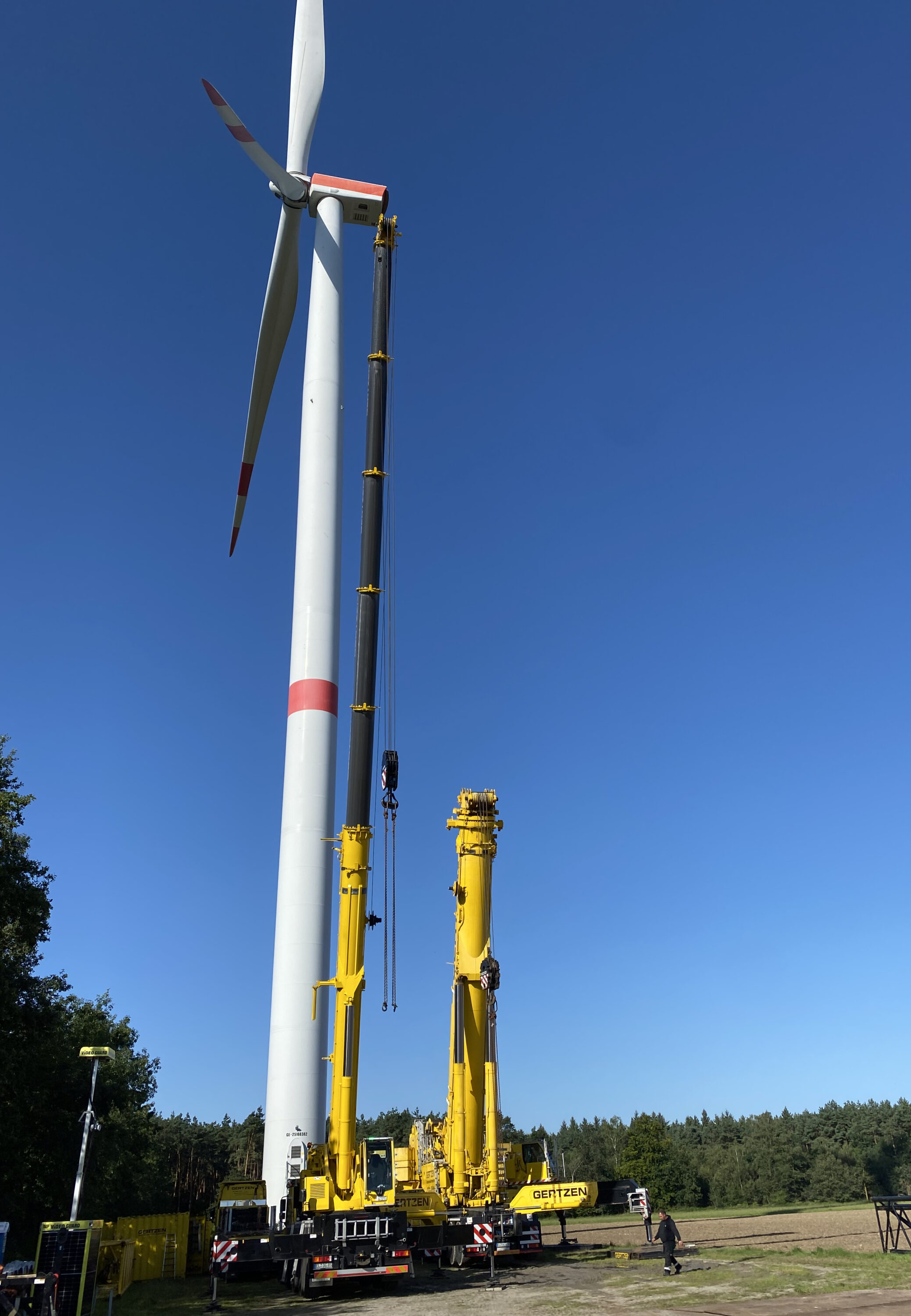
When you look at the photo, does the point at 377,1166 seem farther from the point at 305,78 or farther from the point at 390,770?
the point at 305,78

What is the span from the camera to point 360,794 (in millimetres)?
24375

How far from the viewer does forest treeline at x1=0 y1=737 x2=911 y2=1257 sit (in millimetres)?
30797

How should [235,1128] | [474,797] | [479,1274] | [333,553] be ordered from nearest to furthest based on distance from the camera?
1. [479,1274]
2. [474,797]
3. [333,553]
4. [235,1128]

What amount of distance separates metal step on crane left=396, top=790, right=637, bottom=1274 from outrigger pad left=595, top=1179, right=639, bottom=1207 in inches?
1.0

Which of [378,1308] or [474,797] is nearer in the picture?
[378,1308]

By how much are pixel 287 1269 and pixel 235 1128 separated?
92989 mm

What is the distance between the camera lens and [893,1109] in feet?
294

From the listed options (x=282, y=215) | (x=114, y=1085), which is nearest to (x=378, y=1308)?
(x=114, y=1085)

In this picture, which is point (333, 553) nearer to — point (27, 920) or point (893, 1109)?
point (27, 920)

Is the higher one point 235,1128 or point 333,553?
point 333,553

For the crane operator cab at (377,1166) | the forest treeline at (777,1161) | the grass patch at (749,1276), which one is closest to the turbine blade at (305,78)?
the crane operator cab at (377,1166)

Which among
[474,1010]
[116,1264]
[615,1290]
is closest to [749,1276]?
[615,1290]

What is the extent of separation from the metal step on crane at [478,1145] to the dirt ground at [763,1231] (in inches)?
218

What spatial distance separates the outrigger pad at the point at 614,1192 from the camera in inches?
1000
